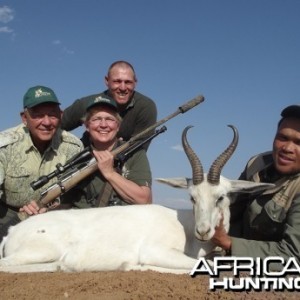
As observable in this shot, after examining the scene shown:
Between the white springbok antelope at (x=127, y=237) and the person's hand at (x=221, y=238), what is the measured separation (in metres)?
0.12

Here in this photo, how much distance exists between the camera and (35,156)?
25.1ft

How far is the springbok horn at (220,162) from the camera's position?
574 cm

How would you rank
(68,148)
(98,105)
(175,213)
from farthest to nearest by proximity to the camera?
(68,148) < (98,105) < (175,213)

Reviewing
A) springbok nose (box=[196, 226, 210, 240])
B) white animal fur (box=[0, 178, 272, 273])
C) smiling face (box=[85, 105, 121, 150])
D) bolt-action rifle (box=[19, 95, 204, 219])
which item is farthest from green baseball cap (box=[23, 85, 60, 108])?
springbok nose (box=[196, 226, 210, 240])

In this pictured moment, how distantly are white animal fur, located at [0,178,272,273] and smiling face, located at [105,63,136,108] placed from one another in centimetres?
351

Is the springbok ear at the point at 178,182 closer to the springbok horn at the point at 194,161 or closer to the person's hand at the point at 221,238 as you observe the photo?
the springbok horn at the point at 194,161

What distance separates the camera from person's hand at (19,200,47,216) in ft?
23.3

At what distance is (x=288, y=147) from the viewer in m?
5.88

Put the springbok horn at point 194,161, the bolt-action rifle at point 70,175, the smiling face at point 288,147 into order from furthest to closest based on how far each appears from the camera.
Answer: the bolt-action rifle at point 70,175 → the smiling face at point 288,147 → the springbok horn at point 194,161

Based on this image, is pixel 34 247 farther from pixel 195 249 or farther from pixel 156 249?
pixel 195 249

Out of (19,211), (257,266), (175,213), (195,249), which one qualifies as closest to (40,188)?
(19,211)

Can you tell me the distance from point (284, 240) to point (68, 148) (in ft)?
13.1

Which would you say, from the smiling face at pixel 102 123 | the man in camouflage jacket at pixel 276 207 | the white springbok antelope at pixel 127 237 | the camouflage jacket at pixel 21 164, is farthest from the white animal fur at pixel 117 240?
Answer: the smiling face at pixel 102 123

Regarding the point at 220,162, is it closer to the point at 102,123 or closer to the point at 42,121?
the point at 102,123
